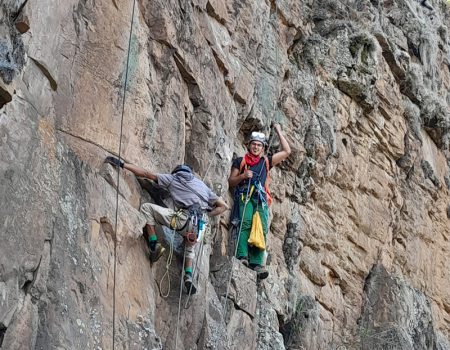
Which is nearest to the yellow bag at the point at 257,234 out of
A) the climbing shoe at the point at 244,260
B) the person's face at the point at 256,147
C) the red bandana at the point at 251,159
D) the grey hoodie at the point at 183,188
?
the climbing shoe at the point at 244,260

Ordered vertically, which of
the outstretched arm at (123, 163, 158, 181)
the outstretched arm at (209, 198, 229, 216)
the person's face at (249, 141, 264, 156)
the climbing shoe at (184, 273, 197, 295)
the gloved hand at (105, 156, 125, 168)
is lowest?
the climbing shoe at (184, 273, 197, 295)

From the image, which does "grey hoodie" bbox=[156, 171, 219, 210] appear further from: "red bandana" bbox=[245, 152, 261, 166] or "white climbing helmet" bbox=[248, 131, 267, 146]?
"white climbing helmet" bbox=[248, 131, 267, 146]

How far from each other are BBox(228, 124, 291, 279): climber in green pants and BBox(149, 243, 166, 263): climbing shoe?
2.52 m

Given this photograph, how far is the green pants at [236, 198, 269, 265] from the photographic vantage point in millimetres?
12461

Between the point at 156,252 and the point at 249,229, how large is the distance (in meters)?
2.80

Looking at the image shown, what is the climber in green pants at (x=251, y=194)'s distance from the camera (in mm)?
12523

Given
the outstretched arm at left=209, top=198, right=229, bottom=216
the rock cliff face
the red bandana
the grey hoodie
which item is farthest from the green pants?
the grey hoodie

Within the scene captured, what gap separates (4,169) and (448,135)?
13640 millimetres

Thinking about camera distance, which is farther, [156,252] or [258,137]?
[258,137]

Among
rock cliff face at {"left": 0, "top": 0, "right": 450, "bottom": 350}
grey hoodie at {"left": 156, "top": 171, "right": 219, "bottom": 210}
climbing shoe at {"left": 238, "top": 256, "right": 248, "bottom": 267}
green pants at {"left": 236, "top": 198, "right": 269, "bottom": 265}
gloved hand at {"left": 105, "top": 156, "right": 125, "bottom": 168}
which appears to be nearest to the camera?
rock cliff face at {"left": 0, "top": 0, "right": 450, "bottom": 350}

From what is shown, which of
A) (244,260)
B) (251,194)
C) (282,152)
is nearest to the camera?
(244,260)

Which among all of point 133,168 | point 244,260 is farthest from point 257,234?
point 133,168

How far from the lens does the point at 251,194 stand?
12.7m

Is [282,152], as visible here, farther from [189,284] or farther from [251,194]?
[189,284]
